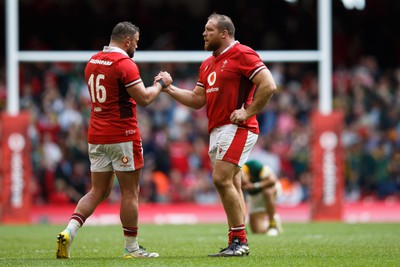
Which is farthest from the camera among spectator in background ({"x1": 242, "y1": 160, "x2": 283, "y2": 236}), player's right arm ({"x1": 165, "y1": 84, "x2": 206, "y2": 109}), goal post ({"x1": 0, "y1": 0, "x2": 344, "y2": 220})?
goal post ({"x1": 0, "y1": 0, "x2": 344, "y2": 220})

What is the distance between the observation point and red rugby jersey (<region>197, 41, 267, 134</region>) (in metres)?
8.67

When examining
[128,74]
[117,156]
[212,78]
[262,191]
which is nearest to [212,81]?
[212,78]

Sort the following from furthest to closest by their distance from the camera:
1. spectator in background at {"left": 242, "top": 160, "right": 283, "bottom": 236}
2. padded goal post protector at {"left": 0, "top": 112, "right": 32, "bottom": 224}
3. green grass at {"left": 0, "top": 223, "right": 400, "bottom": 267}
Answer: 1. padded goal post protector at {"left": 0, "top": 112, "right": 32, "bottom": 224}
2. spectator in background at {"left": 242, "top": 160, "right": 283, "bottom": 236}
3. green grass at {"left": 0, "top": 223, "right": 400, "bottom": 267}

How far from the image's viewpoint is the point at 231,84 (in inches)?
343

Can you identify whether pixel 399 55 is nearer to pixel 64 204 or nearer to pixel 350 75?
pixel 350 75

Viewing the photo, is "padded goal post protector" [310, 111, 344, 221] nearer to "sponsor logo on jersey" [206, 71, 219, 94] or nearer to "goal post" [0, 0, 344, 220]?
"goal post" [0, 0, 344, 220]

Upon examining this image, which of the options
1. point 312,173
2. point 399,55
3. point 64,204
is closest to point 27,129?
point 64,204

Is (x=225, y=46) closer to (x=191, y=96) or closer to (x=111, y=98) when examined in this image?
(x=191, y=96)

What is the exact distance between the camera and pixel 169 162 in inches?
770

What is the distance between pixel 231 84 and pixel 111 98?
1.09m

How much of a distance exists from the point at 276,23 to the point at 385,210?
582 centimetres

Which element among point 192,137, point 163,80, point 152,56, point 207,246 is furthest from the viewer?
point 192,137

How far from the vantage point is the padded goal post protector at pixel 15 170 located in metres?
16.8

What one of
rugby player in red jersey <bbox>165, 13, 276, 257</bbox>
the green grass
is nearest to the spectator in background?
the green grass
